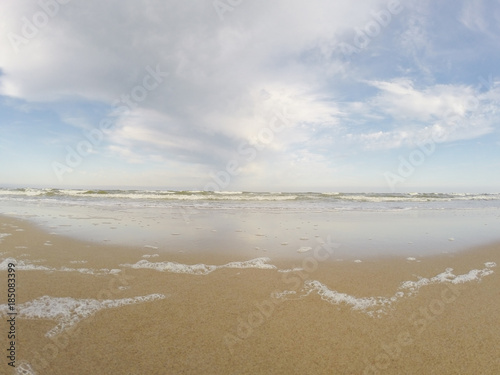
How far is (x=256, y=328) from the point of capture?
11.3 ft

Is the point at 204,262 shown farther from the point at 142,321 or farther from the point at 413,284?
the point at 413,284

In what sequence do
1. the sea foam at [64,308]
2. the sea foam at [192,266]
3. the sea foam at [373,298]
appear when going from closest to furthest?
1. the sea foam at [64,308]
2. the sea foam at [373,298]
3. the sea foam at [192,266]

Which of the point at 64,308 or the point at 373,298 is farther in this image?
the point at 373,298

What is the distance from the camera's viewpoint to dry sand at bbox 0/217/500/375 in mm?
2793

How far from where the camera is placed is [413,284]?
4953mm

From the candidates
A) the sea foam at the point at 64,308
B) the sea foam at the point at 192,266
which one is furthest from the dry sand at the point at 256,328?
the sea foam at the point at 192,266

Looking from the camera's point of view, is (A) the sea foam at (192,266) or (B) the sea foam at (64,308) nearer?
(B) the sea foam at (64,308)

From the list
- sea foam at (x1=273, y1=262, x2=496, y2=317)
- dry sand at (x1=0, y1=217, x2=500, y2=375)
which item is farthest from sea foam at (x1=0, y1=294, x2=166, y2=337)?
sea foam at (x1=273, y1=262, x2=496, y2=317)

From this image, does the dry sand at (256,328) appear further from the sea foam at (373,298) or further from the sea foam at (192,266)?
the sea foam at (192,266)

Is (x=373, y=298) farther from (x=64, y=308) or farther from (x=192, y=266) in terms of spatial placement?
(x=64, y=308)

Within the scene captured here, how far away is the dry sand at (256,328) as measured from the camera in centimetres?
279

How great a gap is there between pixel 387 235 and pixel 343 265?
445 centimetres

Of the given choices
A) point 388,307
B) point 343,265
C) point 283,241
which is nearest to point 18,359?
point 388,307

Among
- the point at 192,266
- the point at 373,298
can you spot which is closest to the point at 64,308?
the point at 192,266
